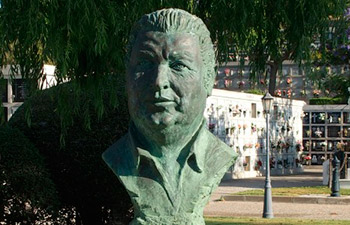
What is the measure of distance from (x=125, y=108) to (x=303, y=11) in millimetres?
2895

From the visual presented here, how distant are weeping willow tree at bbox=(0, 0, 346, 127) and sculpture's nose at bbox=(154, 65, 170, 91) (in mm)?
2475

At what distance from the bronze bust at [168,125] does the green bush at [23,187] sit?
4.69 meters

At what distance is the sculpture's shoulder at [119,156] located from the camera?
5207 mm

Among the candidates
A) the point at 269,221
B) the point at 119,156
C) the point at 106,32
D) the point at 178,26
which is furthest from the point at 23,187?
the point at 269,221

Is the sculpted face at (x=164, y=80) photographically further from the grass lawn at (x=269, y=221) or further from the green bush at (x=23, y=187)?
the grass lawn at (x=269, y=221)

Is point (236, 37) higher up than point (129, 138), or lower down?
higher up

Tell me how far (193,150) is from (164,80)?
0.55m

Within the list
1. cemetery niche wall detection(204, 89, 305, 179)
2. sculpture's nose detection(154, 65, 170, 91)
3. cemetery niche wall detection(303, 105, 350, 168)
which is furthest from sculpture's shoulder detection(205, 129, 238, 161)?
cemetery niche wall detection(303, 105, 350, 168)

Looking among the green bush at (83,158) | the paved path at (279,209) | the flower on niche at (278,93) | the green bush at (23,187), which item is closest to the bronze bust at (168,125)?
the green bush at (23,187)

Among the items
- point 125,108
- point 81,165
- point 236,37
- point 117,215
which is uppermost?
point 236,37

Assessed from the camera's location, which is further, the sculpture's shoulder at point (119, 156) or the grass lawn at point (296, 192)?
the grass lawn at point (296, 192)

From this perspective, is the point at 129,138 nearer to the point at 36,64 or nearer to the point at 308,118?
the point at 36,64

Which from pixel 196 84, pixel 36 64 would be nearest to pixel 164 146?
pixel 196 84

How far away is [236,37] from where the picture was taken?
28.9 ft
